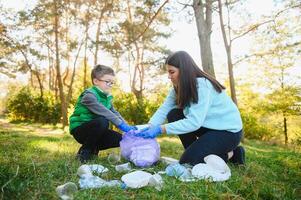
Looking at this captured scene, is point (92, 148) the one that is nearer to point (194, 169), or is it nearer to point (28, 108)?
point (194, 169)

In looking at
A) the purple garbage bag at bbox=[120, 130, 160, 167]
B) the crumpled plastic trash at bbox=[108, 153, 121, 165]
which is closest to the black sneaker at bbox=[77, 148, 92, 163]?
the crumpled plastic trash at bbox=[108, 153, 121, 165]

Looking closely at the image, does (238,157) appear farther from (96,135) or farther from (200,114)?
(96,135)

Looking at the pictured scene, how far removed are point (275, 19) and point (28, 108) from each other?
13574mm

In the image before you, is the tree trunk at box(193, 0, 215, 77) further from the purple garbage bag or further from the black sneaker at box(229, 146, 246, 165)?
the purple garbage bag

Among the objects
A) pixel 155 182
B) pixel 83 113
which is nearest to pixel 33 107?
pixel 83 113

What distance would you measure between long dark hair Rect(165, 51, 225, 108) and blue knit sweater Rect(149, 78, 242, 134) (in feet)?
0.16

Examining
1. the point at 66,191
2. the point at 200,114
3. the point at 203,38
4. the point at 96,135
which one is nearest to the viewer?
the point at 66,191

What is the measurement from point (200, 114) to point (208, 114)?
20 centimetres

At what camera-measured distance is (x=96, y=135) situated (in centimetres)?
348

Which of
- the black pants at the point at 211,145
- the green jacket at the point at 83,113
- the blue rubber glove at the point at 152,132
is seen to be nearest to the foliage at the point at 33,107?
the green jacket at the point at 83,113

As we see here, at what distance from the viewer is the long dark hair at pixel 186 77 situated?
9.91ft

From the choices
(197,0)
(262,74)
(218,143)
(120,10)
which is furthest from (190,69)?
(120,10)

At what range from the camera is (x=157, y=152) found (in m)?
3.32

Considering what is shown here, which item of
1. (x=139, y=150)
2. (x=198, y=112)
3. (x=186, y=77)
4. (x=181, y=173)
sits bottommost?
(x=181, y=173)
